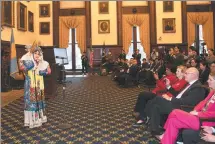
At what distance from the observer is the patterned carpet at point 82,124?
4.24 metres

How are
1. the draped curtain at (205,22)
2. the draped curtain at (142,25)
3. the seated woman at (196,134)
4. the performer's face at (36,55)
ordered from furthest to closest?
the draped curtain at (142,25), the draped curtain at (205,22), the performer's face at (36,55), the seated woman at (196,134)

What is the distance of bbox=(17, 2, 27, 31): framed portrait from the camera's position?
13.5m

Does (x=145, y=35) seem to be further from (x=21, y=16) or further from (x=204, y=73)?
(x=204, y=73)

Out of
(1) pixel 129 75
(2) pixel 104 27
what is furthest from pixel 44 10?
(1) pixel 129 75

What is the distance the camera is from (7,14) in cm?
1194

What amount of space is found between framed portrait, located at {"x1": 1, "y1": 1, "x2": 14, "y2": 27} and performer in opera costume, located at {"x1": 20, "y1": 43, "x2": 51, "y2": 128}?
24.1 feet

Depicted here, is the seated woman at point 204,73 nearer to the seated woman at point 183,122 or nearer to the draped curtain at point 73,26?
the seated woman at point 183,122

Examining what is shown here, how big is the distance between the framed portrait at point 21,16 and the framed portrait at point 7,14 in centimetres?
99

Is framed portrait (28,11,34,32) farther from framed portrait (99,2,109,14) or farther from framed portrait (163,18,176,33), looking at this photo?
framed portrait (163,18,176,33)

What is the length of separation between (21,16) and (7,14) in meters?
2.00

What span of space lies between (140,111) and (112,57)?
12.9 meters

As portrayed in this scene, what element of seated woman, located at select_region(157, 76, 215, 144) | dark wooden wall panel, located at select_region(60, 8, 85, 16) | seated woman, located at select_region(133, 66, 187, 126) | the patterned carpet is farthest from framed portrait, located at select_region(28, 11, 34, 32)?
seated woman, located at select_region(157, 76, 215, 144)

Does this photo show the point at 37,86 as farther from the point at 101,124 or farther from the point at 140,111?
the point at 140,111

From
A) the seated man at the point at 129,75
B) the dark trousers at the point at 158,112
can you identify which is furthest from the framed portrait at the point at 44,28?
the dark trousers at the point at 158,112
